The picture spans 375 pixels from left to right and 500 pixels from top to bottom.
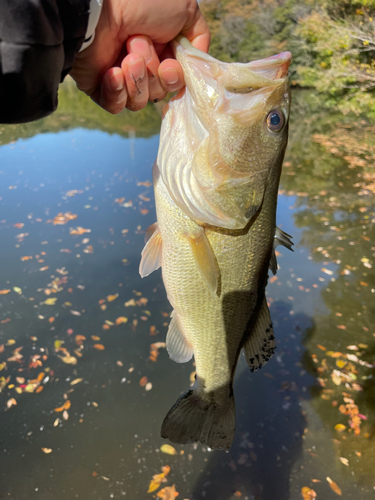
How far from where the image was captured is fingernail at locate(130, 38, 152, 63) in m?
1.69

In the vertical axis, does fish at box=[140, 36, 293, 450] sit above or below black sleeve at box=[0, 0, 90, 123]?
below

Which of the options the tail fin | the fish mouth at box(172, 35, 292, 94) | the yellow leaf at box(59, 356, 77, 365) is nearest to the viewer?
the fish mouth at box(172, 35, 292, 94)

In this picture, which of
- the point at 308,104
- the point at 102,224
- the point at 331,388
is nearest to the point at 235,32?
the point at 308,104

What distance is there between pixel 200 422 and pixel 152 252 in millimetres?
1052

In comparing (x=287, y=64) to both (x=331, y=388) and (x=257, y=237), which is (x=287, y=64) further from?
(x=331, y=388)

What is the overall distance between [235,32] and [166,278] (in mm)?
40569

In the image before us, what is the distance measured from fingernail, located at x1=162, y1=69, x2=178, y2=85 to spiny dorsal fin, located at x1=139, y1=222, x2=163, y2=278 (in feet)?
2.30

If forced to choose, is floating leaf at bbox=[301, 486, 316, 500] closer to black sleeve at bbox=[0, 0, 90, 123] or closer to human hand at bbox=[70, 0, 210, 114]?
human hand at bbox=[70, 0, 210, 114]

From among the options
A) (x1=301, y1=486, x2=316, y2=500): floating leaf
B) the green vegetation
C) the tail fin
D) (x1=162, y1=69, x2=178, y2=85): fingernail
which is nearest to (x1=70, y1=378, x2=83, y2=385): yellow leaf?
the tail fin

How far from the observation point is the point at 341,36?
736 inches

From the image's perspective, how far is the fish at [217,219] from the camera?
60.5 inches

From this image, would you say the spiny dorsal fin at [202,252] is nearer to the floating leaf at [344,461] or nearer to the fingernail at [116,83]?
the fingernail at [116,83]

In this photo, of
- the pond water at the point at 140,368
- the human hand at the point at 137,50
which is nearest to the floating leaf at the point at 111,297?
the pond water at the point at 140,368

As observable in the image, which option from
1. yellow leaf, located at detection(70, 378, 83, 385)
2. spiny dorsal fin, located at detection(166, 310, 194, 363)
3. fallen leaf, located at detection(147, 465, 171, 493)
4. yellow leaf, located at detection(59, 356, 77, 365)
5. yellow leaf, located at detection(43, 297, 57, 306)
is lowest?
fallen leaf, located at detection(147, 465, 171, 493)
